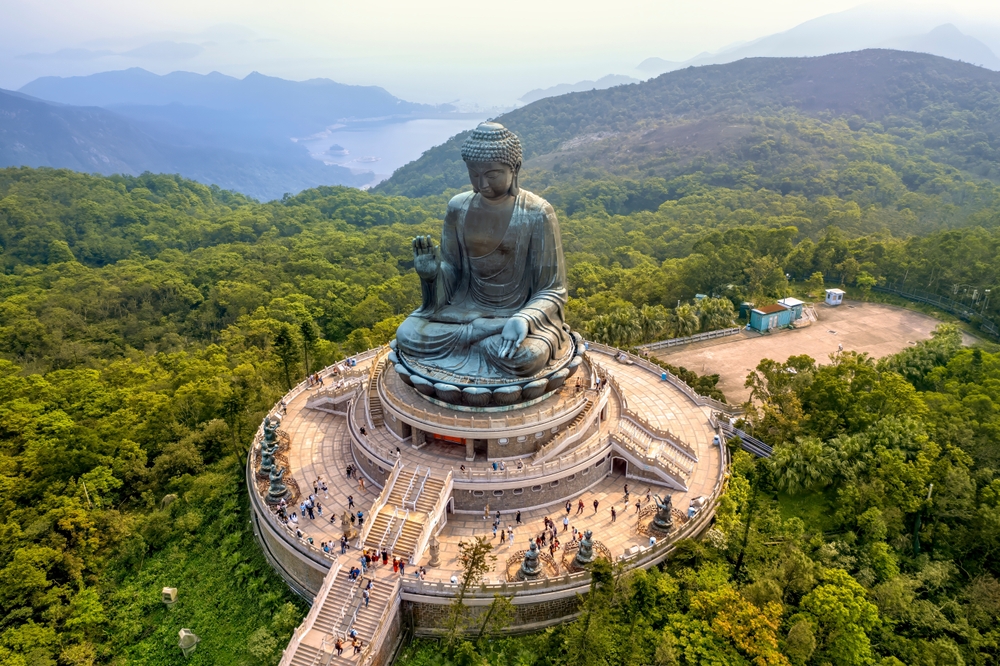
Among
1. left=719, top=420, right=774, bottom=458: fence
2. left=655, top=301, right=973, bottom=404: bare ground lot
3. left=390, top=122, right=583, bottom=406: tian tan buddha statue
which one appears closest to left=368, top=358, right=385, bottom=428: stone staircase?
left=390, top=122, right=583, bottom=406: tian tan buddha statue

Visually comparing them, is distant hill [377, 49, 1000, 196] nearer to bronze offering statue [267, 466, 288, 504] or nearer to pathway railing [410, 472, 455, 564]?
pathway railing [410, 472, 455, 564]

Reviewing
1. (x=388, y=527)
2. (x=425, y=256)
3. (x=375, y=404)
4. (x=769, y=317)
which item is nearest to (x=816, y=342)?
(x=769, y=317)

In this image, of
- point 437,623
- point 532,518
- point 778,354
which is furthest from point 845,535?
point 778,354

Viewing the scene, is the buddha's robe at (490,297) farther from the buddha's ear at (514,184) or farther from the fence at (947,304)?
the fence at (947,304)

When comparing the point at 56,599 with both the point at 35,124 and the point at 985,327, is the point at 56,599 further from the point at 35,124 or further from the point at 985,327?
the point at 35,124

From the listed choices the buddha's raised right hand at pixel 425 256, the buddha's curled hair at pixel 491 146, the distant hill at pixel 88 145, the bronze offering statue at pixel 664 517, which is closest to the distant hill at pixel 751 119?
the buddha's curled hair at pixel 491 146

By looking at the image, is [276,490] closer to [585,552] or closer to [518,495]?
[518,495]
